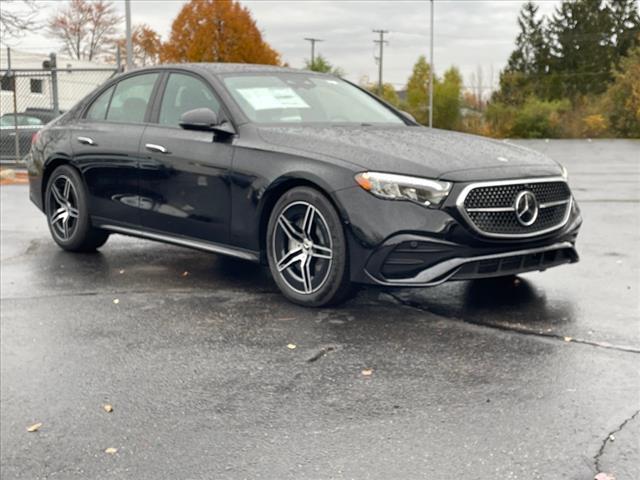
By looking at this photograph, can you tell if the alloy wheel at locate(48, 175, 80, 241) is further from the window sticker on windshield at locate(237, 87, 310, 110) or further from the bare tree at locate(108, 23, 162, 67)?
the bare tree at locate(108, 23, 162, 67)

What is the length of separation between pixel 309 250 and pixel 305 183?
0.44 m

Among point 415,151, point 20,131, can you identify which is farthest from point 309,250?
point 20,131

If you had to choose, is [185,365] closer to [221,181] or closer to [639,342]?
[221,181]

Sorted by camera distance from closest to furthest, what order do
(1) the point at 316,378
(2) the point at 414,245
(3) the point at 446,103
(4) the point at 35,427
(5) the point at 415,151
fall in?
(4) the point at 35,427
(1) the point at 316,378
(2) the point at 414,245
(5) the point at 415,151
(3) the point at 446,103

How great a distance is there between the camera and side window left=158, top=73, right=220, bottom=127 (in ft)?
22.4

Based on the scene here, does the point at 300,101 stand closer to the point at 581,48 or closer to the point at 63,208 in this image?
the point at 63,208

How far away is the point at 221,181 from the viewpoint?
635 cm

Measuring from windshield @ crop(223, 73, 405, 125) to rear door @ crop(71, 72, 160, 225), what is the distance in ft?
→ 3.29

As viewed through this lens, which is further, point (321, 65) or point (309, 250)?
point (321, 65)

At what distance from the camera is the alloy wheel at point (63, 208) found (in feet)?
26.3

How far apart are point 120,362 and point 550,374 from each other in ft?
7.34

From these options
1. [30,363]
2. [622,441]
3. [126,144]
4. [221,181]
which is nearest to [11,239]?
[126,144]

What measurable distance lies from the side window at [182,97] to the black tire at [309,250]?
50.0 inches

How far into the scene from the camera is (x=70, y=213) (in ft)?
26.5
